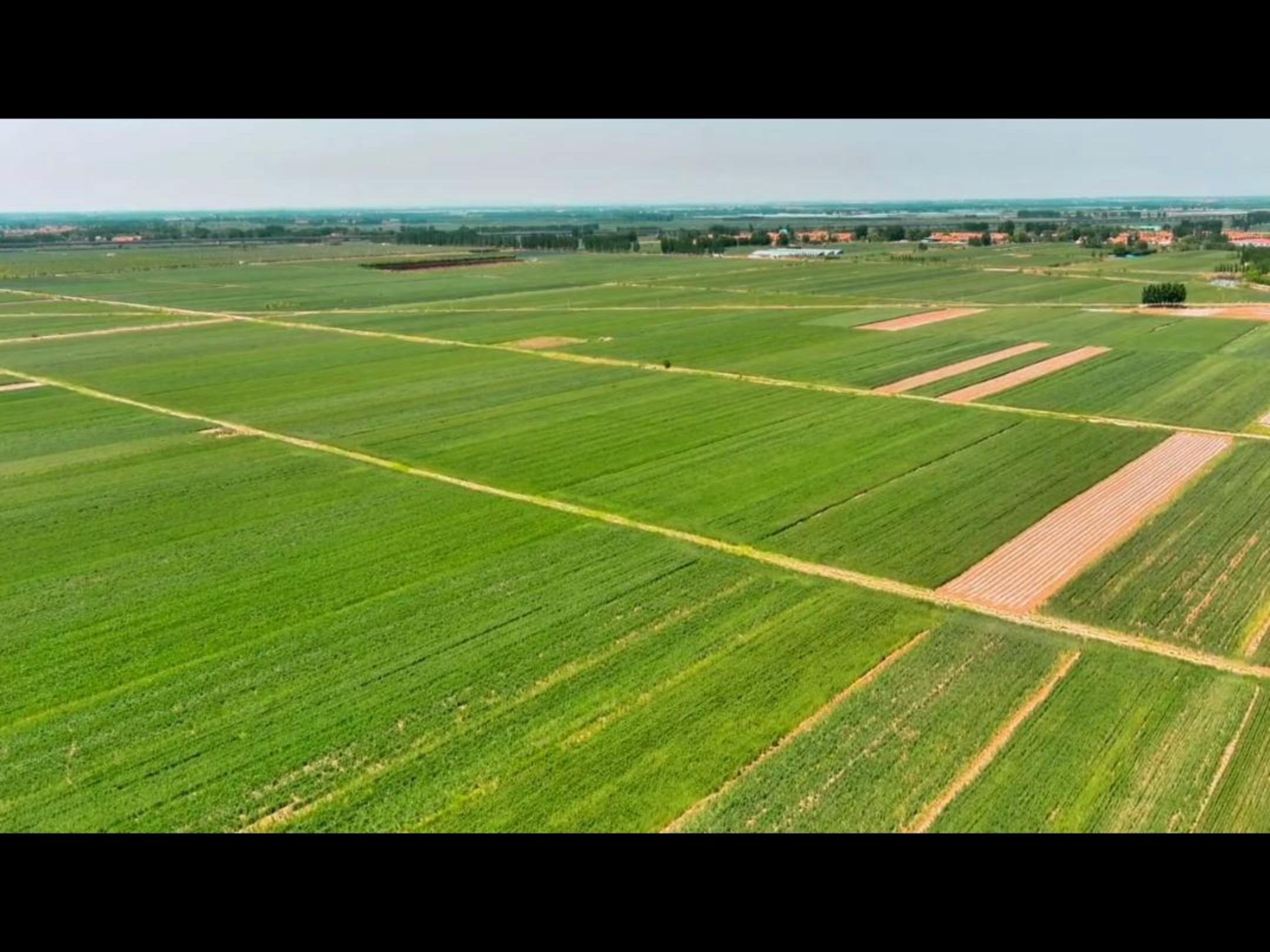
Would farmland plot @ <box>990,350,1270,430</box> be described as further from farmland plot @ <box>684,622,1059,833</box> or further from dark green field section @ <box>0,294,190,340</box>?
dark green field section @ <box>0,294,190,340</box>

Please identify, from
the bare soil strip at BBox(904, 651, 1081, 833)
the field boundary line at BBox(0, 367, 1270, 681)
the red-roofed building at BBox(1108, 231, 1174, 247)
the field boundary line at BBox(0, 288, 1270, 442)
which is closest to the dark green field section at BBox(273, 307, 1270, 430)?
the field boundary line at BBox(0, 288, 1270, 442)

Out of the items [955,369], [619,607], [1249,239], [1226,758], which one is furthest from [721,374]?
[1249,239]

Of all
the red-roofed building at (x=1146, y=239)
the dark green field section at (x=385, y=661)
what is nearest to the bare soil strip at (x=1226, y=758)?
the dark green field section at (x=385, y=661)

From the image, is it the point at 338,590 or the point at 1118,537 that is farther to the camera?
the point at 1118,537

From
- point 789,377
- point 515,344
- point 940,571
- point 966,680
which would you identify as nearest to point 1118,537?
point 940,571

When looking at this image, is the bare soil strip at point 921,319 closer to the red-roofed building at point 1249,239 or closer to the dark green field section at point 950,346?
the dark green field section at point 950,346
